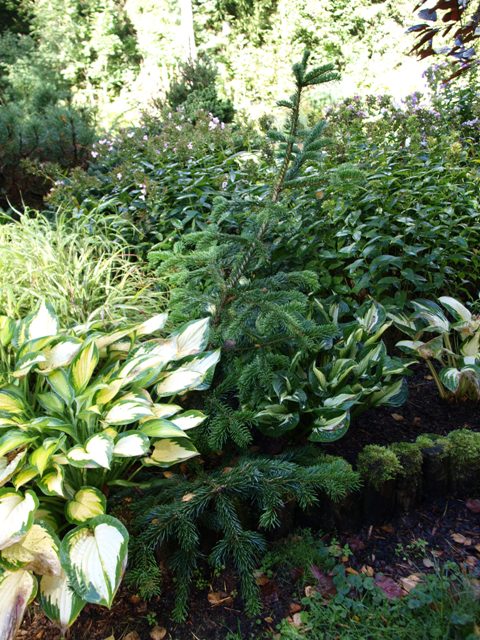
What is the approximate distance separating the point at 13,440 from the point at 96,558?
463mm

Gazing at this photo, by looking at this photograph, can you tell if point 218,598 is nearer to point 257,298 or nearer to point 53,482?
point 53,482

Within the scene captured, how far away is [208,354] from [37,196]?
4.36 m

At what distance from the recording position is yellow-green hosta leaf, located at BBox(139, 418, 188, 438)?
5.42ft

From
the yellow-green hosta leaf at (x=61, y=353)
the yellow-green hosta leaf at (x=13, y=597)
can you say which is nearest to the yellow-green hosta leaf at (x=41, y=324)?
the yellow-green hosta leaf at (x=61, y=353)

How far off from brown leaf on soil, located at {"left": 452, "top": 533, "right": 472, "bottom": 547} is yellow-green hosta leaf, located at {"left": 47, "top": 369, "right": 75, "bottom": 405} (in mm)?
1407

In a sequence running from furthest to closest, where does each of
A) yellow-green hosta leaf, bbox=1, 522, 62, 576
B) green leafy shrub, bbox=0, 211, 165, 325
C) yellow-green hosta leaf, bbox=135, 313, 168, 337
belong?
1. green leafy shrub, bbox=0, 211, 165, 325
2. yellow-green hosta leaf, bbox=135, 313, 168, 337
3. yellow-green hosta leaf, bbox=1, 522, 62, 576

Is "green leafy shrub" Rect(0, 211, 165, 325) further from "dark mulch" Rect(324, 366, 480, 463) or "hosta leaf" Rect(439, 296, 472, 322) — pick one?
"hosta leaf" Rect(439, 296, 472, 322)

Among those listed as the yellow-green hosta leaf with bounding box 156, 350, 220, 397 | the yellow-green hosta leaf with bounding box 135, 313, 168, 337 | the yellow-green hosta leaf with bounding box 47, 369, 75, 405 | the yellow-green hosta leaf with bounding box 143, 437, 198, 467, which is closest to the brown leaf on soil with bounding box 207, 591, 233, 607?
the yellow-green hosta leaf with bounding box 143, 437, 198, 467

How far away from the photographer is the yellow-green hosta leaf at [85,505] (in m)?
1.56

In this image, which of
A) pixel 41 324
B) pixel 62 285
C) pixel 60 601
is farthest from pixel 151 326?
pixel 60 601

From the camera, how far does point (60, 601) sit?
1399 millimetres

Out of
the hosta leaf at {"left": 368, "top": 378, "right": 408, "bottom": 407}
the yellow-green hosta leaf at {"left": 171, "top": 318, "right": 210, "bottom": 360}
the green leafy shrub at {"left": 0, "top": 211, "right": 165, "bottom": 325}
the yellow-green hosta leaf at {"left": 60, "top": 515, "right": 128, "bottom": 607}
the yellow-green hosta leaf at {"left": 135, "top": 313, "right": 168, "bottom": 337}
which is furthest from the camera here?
the green leafy shrub at {"left": 0, "top": 211, "right": 165, "bottom": 325}

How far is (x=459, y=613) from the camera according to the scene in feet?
4.33

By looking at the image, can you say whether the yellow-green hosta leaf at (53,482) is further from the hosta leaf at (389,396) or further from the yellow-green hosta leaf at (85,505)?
the hosta leaf at (389,396)
